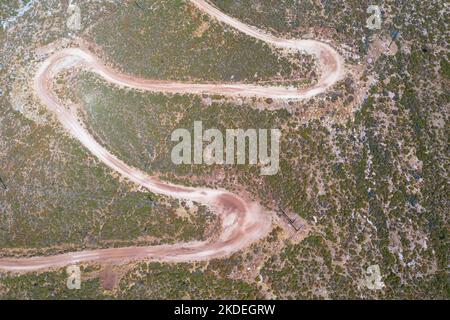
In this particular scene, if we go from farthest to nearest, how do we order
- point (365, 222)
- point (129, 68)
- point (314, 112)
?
point (129, 68) → point (314, 112) → point (365, 222)

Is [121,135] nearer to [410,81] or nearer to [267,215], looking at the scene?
[267,215]

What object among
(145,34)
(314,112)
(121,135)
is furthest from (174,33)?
(314,112)

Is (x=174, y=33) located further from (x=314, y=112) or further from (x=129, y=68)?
(x=314, y=112)

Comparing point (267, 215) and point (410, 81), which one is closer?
point (267, 215)

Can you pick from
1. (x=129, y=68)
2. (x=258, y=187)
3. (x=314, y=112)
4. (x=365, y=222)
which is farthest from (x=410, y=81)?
(x=129, y=68)

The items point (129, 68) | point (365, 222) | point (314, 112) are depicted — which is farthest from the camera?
point (129, 68)

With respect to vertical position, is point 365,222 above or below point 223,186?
below

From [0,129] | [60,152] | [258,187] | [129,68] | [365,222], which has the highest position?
[129,68]
